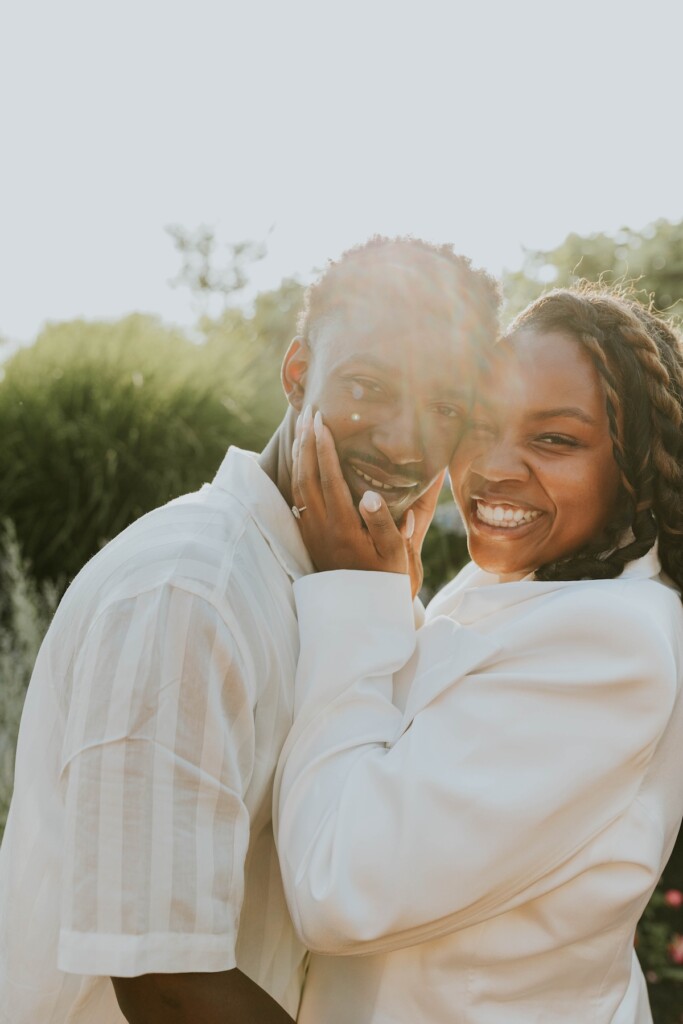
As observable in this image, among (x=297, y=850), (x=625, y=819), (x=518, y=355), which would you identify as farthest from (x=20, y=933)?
(x=518, y=355)

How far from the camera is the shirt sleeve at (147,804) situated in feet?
5.95

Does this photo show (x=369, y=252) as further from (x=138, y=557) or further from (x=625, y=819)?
(x=625, y=819)

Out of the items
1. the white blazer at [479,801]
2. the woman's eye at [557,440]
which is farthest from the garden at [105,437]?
the white blazer at [479,801]

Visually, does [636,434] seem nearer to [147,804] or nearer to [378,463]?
[378,463]

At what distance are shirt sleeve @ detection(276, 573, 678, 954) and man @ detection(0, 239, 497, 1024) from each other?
0.44 feet

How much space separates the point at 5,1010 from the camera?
6.84 feet

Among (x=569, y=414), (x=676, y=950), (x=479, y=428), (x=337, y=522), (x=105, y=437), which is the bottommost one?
(x=676, y=950)

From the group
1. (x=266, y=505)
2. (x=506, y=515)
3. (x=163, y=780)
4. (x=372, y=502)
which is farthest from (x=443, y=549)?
(x=163, y=780)

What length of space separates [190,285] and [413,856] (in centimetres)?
1726

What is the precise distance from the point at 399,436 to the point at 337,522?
0.32 metres

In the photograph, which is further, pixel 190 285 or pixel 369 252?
pixel 190 285

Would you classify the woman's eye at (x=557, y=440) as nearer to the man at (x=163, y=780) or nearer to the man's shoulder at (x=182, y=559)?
the man at (x=163, y=780)

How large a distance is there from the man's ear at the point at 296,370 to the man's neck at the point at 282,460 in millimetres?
92

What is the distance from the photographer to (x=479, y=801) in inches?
80.4
